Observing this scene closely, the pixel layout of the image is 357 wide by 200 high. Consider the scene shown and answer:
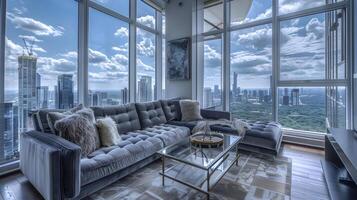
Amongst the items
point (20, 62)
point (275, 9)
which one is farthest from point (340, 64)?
point (20, 62)

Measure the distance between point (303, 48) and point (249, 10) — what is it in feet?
4.50

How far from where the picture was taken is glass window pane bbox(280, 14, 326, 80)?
130 inches

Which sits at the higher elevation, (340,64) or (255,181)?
→ (340,64)

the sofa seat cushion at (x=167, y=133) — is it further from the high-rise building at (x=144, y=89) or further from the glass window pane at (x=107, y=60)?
the high-rise building at (x=144, y=89)

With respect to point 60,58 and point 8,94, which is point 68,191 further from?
point 60,58

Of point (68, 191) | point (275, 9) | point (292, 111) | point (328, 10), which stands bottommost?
point (68, 191)

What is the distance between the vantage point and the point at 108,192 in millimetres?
1852

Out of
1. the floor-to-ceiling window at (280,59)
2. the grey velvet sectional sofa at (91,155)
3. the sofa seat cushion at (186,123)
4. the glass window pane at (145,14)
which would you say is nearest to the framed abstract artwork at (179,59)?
the floor-to-ceiling window at (280,59)

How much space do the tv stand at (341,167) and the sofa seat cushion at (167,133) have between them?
5.86ft

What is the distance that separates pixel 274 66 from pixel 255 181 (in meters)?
2.49

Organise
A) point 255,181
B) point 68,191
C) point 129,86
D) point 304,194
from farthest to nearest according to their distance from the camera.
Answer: point 129,86 → point 255,181 → point 304,194 → point 68,191

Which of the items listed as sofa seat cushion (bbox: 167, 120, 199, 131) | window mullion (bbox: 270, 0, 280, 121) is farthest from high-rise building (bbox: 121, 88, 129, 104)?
window mullion (bbox: 270, 0, 280, 121)

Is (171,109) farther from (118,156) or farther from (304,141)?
(304,141)

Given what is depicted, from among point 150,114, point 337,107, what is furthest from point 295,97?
point 150,114
